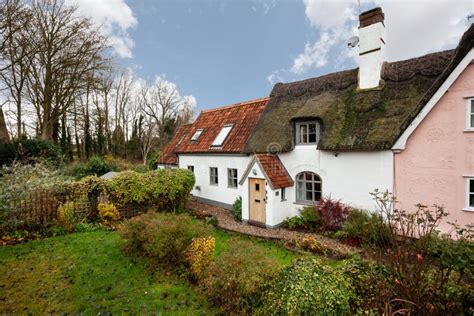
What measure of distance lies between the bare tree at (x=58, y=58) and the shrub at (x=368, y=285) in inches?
1008

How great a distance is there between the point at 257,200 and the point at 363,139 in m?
5.34

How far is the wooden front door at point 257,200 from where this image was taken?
11016 mm

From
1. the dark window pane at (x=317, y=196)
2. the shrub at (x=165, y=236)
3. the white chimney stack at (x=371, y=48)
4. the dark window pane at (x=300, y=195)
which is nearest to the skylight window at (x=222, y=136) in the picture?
the dark window pane at (x=300, y=195)

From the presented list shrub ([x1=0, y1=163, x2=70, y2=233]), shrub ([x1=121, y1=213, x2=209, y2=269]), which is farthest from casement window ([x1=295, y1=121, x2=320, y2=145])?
shrub ([x1=0, y1=163, x2=70, y2=233])

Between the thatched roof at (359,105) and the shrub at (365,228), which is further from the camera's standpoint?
the thatched roof at (359,105)

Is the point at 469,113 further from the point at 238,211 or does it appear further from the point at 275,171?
the point at 238,211

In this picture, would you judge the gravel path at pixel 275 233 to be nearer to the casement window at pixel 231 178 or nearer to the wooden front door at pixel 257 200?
the wooden front door at pixel 257 200

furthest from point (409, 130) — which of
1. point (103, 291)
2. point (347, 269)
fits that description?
point (103, 291)

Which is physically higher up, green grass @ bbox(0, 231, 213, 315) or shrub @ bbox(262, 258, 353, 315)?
shrub @ bbox(262, 258, 353, 315)

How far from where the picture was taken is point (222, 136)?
15.3 metres

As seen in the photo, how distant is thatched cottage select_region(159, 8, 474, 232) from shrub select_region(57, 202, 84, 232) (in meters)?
7.53

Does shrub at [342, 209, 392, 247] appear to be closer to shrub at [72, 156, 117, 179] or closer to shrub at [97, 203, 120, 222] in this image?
shrub at [97, 203, 120, 222]

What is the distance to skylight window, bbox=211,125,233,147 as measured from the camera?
49.0ft

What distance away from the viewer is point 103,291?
17.7ft
